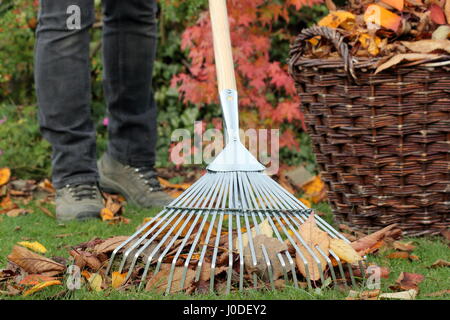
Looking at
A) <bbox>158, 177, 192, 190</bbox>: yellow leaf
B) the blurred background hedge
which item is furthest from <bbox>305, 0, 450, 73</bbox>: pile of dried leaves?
<bbox>158, 177, 192, 190</bbox>: yellow leaf

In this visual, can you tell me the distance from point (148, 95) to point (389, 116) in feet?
3.73

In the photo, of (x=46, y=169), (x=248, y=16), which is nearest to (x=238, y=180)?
(x=248, y=16)

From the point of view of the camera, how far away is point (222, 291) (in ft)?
5.25

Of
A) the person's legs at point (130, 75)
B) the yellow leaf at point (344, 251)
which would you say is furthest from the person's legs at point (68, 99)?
the yellow leaf at point (344, 251)

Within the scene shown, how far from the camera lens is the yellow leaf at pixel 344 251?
1688mm

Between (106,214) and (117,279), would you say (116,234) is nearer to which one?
(106,214)

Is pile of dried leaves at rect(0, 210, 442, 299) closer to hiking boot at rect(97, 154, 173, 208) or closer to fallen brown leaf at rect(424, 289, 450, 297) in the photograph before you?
fallen brown leaf at rect(424, 289, 450, 297)

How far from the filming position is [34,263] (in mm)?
1762

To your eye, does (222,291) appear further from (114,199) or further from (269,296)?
(114,199)

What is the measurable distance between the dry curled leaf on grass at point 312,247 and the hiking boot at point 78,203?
3.70 feet

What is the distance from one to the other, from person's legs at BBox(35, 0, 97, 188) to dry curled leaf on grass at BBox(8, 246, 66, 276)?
2.99 feet

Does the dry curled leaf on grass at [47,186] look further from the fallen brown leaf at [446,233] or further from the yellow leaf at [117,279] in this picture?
the fallen brown leaf at [446,233]

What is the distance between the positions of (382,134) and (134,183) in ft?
3.83

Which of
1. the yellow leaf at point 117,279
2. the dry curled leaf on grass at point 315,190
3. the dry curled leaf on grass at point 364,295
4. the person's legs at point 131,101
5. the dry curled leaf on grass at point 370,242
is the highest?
the person's legs at point 131,101
